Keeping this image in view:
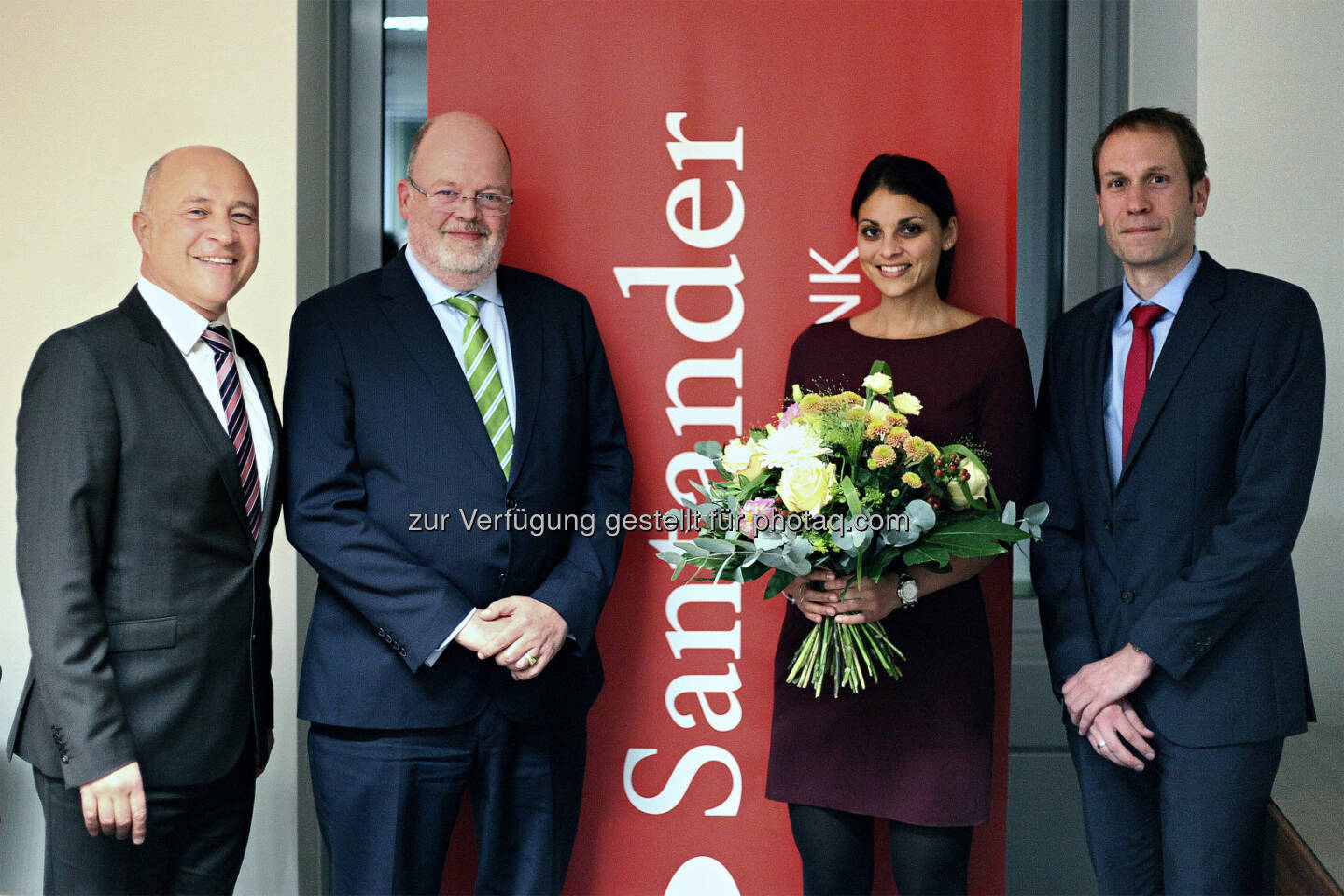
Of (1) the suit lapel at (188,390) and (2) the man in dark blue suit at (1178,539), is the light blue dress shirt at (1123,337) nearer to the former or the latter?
(2) the man in dark blue suit at (1178,539)

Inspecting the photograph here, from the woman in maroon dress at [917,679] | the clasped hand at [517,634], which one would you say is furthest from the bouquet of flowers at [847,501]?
the clasped hand at [517,634]

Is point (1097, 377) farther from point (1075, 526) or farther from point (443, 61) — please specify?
point (443, 61)

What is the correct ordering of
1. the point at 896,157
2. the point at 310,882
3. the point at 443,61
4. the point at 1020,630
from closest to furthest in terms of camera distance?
the point at 896,157 < the point at 443,61 < the point at 310,882 < the point at 1020,630

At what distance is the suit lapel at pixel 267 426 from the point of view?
7.05 ft

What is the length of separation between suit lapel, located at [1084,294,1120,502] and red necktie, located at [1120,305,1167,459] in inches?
1.8

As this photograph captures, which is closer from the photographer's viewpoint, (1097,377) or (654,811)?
(1097,377)

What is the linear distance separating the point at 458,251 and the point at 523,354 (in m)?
0.27

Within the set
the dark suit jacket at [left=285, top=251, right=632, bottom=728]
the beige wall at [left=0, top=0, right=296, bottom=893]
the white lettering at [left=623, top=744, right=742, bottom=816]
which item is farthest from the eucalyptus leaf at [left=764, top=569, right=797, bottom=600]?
the beige wall at [left=0, top=0, right=296, bottom=893]

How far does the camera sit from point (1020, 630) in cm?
335

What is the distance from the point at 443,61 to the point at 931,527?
177 cm

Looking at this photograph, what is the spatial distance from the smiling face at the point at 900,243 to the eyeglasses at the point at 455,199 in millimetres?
843

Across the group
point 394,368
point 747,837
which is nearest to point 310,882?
point 747,837

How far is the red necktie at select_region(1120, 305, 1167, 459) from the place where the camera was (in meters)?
2.24

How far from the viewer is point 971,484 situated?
6.84ft
